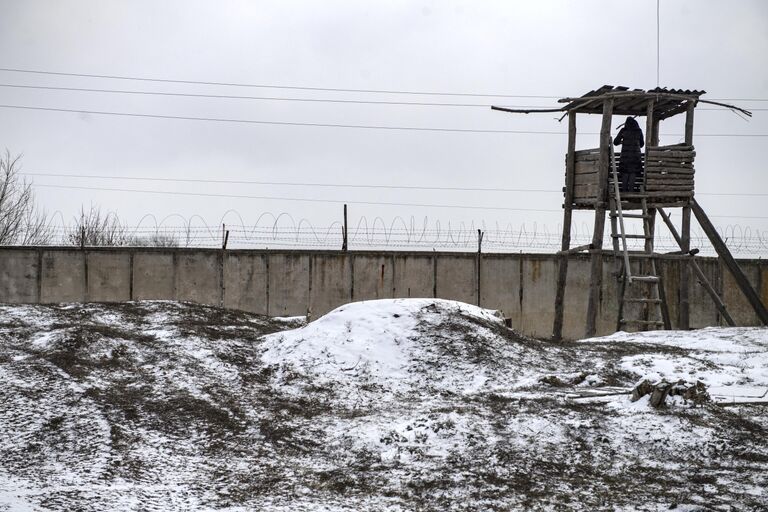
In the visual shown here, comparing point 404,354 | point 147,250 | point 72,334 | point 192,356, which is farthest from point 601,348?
point 147,250

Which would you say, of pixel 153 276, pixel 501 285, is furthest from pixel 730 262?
pixel 153 276

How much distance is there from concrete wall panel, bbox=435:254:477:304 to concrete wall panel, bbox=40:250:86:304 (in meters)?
8.23

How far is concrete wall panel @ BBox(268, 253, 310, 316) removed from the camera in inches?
680

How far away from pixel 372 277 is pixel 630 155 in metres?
6.31

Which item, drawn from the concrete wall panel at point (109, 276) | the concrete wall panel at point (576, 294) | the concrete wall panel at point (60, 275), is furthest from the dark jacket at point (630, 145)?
the concrete wall panel at point (60, 275)

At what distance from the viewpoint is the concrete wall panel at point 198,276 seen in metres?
17.1

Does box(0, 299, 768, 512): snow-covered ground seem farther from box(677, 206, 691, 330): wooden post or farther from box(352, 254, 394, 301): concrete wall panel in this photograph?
box(352, 254, 394, 301): concrete wall panel

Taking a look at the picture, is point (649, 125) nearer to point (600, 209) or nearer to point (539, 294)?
point (600, 209)

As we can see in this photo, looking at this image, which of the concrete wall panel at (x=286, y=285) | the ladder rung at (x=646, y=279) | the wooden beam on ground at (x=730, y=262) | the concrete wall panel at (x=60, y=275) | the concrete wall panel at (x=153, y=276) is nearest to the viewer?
the ladder rung at (x=646, y=279)

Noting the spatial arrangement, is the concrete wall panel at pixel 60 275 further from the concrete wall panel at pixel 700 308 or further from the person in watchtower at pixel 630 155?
the concrete wall panel at pixel 700 308

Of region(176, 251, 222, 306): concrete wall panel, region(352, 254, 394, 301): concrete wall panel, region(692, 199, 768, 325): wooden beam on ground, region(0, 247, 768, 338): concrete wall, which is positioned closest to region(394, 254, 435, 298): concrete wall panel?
region(0, 247, 768, 338): concrete wall

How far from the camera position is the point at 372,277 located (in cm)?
1753

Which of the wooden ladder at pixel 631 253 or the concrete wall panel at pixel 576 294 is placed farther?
the concrete wall panel at pixel 576 294

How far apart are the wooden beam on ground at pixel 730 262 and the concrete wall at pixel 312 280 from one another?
2.59m
